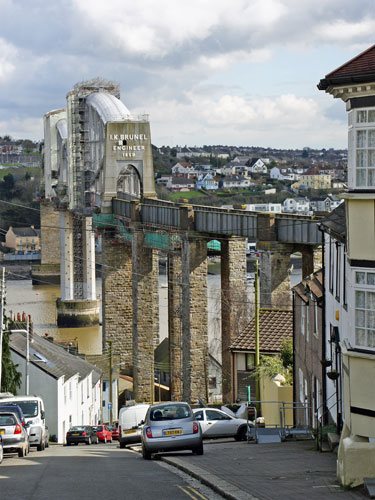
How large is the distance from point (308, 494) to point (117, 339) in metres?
63.6

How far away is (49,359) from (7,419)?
24301 millimetres

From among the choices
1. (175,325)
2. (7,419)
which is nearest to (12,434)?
(7,419)

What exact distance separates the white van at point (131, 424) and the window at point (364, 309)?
696 inches

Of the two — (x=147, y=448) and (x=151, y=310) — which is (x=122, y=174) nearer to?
(x=151, y=310)

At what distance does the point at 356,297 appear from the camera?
16859 millimetres

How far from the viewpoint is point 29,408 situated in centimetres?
3038

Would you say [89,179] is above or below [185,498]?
above

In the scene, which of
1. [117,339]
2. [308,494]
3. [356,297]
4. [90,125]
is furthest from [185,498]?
[90,125]

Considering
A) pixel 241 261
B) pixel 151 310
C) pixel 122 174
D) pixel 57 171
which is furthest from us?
pixel 57 171

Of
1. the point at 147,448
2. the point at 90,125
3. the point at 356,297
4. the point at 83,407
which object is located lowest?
the point at 83,407

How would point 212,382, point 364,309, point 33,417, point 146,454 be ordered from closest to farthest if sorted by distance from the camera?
point 364,309 → point 146,454 → point 33,417 → point 212,382

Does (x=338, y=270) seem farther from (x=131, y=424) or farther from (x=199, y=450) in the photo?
(x=131, y=424)

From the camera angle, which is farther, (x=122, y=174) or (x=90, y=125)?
(x=90, y=125)

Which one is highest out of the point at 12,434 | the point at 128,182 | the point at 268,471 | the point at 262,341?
the point at 128,182
